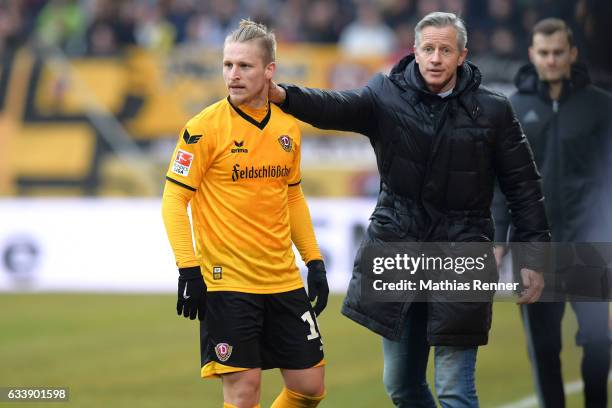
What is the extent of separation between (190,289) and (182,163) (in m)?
0.52

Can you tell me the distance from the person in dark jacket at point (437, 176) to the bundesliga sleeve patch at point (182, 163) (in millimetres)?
487

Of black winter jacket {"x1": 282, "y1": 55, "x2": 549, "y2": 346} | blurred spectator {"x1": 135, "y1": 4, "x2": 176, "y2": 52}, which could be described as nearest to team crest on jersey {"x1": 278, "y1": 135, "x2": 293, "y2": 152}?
black winter jacket {"x1": 282, "y1": 55, "x2": 549, "y2": 346}

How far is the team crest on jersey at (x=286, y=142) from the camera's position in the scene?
202 inches

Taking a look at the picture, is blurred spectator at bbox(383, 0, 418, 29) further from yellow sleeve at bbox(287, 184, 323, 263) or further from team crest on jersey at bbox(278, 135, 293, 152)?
team crest on jersey at bbox(278, 135, 293, 152)

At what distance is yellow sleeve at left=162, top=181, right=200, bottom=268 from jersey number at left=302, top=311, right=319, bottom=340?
0.59m

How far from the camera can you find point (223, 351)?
4969 mm

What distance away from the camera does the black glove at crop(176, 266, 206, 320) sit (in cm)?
479

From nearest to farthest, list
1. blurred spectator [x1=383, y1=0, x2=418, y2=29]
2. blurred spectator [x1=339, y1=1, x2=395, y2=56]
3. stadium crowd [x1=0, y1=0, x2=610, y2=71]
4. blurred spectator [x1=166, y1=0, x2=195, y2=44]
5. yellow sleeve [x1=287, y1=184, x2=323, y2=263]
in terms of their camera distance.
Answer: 1. yellow sleeve [x1=287, y1=184, x2=323, y2=263]
2. stadium crowd [x1=0, y1=0, x2=610, y2=71]
3. blurred spectator [x1=339, y1=1, x2=395, y2=56]
4. blurred spectator [x1=383, y1=0, x2=418, y2=29]
5. blurred spectator [x1=166, y1=0, x2=195, y2=44]

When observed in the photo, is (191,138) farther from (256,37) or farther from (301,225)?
(301,225)

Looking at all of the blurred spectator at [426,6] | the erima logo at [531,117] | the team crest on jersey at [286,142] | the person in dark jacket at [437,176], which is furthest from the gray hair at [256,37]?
the blurred spectator at [426,6]

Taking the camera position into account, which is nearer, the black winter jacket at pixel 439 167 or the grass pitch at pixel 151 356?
the black winter jacket at pixel 439 167

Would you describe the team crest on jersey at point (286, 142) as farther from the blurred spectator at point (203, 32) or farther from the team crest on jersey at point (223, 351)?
the blurred spectator at point (203, 32)

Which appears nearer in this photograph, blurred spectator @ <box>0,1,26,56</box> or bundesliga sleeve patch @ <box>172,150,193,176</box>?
bundesliga sleeve patch @ <box>172,150,193,176</box>

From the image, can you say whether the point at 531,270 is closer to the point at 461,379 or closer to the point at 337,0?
the point at 461,379
